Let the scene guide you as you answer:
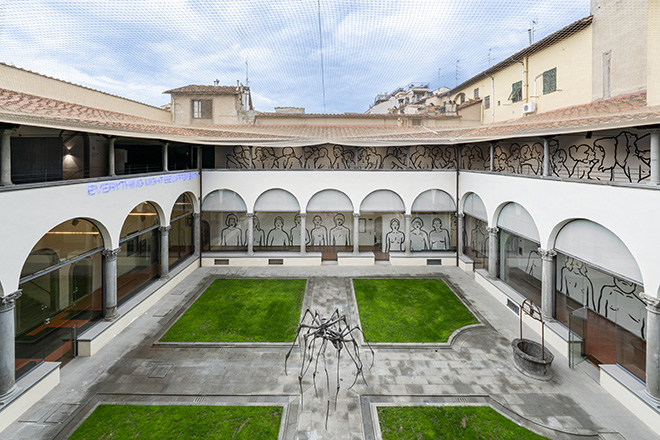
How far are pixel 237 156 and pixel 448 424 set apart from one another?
57.4 feet

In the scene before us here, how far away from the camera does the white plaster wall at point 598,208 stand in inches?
305

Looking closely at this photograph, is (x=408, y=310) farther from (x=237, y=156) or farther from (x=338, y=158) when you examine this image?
(x=237, y=156)

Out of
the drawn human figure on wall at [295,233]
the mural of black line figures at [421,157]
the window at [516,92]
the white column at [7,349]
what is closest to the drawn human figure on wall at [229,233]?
the drawn human figure on wall at [295,233]

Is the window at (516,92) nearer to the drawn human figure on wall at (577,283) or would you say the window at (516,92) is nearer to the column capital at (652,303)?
the drawn human figure on wall at (577,283)

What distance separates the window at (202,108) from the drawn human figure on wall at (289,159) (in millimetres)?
6490

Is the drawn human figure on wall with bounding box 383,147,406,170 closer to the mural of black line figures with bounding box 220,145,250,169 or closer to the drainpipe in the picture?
the drainpipe

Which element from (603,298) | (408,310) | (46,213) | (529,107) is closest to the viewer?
(46,213)

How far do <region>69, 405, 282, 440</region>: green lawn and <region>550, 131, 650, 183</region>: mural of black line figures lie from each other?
421 inches

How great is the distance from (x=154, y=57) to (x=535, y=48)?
54.7 ft

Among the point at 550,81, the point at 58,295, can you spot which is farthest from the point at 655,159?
the point at 58,295

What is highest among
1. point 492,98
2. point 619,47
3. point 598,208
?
point 492,98

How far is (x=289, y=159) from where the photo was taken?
68.4 feet

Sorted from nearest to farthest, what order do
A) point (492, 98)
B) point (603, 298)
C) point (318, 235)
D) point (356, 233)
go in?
1. point (603, 298)
2. point (356, 233)
3. point (318, 235)
4. point (492, 98)

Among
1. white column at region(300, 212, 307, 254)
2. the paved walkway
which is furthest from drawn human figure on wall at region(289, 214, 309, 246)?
the paved walkway
